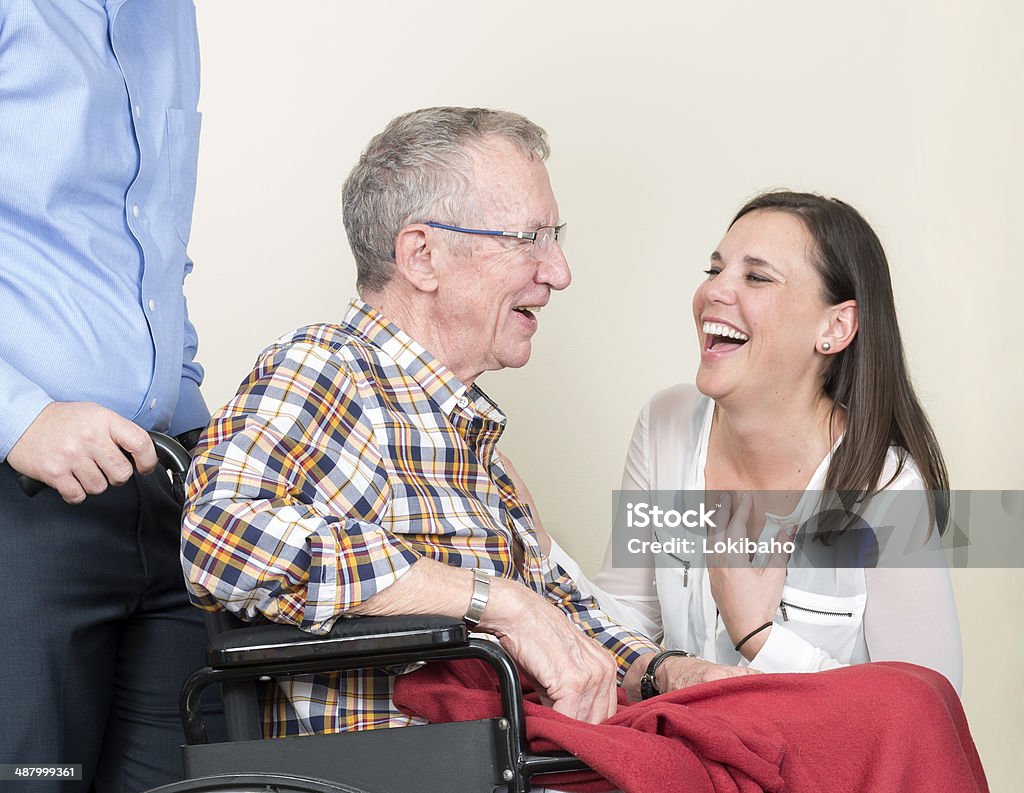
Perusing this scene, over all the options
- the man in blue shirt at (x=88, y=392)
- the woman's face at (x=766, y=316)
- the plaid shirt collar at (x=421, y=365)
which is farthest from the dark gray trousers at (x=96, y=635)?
the woman's face at (x=766, y=316)

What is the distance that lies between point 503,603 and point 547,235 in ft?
2.01

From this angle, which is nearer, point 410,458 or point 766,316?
point 410,458

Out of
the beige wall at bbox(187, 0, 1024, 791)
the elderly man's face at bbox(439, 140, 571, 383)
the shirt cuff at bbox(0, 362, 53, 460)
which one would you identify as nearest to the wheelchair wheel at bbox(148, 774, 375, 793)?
the shirt cuff at bbox(0, 362, 53, 460)

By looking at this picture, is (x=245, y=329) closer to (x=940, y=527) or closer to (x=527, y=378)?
(x=527, y=378)

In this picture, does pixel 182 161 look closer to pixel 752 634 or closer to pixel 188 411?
pixel 188 411

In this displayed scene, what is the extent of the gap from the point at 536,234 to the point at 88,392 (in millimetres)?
686

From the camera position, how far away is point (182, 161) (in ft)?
5.48

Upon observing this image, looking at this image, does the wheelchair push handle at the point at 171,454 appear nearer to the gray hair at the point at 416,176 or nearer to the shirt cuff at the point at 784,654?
the gray hair at the point at 416,176

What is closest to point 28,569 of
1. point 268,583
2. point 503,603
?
point 268,583

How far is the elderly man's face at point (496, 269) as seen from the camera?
1740 mm

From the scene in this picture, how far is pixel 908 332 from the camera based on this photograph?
2889 millimetres

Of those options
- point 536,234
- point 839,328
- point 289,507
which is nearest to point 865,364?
point 839,328

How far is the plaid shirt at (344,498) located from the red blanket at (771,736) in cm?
17

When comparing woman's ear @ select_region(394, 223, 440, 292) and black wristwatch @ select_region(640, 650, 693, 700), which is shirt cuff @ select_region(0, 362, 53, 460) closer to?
woman's ear @ select_region(394, 223, 440, 292)
